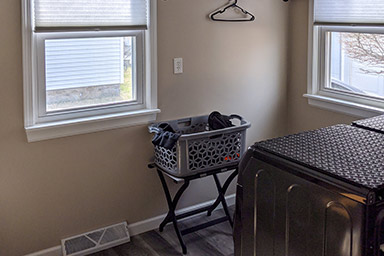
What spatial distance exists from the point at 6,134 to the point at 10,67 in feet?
1.32

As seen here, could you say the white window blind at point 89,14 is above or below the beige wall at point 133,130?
above

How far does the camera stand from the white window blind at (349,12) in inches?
118

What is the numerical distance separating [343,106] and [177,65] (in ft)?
4.23

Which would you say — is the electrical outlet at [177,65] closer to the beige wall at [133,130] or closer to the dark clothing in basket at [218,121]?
the beige wall at [133,130]

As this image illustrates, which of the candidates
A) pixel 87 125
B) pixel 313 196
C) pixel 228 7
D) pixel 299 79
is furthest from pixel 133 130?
pixel 313 196

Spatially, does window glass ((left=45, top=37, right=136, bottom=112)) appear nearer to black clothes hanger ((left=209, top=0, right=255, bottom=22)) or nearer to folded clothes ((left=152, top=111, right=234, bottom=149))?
folded clothes ((left=152, top=111, right=234, bottom=149))

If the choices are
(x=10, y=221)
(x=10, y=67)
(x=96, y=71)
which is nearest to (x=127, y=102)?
(x=96, y=71)

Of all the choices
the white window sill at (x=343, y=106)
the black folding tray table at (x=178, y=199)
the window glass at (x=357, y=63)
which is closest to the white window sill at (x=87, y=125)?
the black folding tray table at (x=178, y=199)

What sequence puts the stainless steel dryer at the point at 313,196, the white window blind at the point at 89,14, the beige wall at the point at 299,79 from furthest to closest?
the beige wall at the point at 299,79
the white window blind at the point at 89,14
the stainless steel dryer at the point at 313,196

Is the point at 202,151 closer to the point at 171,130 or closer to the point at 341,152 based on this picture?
the point at 171,130

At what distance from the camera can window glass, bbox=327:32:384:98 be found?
3.15 metres

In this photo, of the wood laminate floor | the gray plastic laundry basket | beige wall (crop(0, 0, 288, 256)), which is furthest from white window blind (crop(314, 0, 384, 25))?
the wood laminate floor

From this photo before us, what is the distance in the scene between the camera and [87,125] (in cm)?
293

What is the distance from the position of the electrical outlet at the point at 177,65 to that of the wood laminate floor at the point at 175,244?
3.87 feet
